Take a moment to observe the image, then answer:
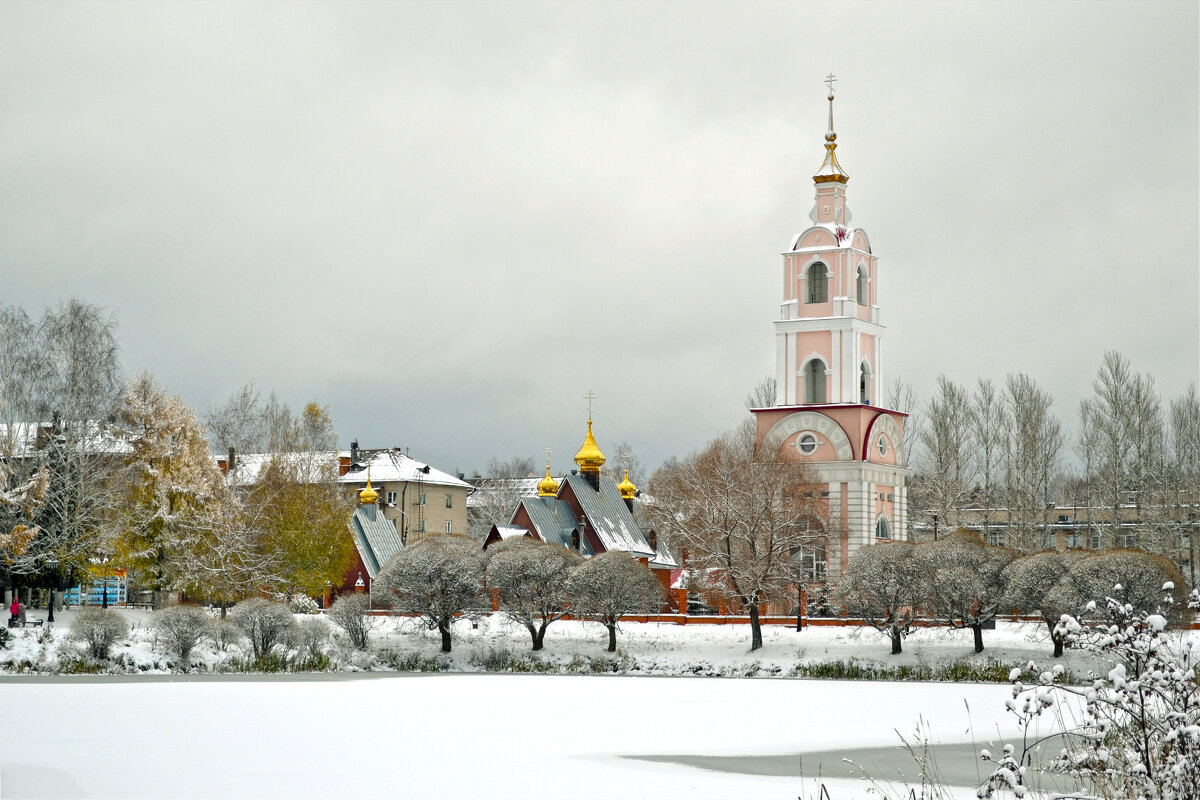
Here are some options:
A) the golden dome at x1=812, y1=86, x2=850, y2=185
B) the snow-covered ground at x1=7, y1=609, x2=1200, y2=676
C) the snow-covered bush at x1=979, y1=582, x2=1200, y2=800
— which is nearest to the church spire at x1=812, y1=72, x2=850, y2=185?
the golden dome at x1=812, y1=86, x2=850, y2=185

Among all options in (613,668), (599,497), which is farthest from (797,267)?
(613,668)

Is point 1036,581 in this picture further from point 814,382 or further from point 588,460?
point 588,460

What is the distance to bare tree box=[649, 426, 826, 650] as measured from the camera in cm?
5225

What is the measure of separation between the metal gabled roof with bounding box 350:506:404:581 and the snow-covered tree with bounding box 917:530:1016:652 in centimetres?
2839

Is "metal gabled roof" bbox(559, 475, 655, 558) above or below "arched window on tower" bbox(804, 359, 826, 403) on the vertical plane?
below

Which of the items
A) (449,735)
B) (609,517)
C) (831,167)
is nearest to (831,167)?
(831,167)

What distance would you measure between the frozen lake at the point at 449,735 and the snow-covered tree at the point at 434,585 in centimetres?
899

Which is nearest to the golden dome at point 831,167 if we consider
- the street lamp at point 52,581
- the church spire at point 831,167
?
the church spire at point 831,167

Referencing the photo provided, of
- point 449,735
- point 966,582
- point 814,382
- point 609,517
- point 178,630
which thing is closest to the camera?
point 449,735

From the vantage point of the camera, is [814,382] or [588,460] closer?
[814,382]

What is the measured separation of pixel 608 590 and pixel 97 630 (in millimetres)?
17633

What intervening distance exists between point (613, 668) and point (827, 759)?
83.7 feet

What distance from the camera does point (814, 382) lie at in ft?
217

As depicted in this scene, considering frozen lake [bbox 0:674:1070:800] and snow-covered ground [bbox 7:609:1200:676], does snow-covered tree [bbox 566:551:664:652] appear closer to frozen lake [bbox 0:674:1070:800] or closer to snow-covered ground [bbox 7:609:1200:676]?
snow-covered ground [bbox 7:609:1200:676]
